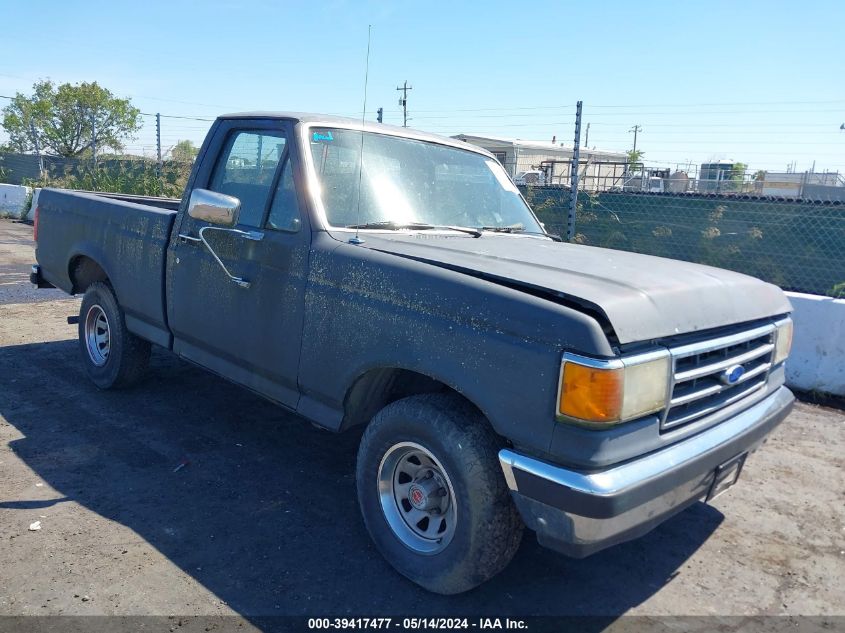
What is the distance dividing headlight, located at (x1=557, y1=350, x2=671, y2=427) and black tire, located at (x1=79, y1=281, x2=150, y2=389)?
3717mm

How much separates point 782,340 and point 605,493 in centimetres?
169

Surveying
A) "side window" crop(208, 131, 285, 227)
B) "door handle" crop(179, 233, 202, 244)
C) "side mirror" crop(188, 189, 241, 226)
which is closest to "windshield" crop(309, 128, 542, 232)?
"side window" crop(208, 131, 285, 227)

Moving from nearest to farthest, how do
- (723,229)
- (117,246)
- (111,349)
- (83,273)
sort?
(117,246) < (111,349) < (83,273) < (723,229)

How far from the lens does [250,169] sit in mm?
4055

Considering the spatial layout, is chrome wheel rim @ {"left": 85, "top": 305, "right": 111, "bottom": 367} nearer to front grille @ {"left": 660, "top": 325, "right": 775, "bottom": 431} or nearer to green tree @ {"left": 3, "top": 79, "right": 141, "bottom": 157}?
front grille @ {"left": 660, "top": 325, "right": 775, "bottom": 431}

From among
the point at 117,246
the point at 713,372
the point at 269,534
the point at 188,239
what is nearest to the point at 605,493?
the point at 713,372

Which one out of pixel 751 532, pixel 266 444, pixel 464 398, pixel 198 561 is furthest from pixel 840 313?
pixel 198 561

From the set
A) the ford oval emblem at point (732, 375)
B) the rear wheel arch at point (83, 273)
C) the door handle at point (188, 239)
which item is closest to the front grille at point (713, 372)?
the ford oval emblem at point (732, 375)

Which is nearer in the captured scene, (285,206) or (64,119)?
(285,206)

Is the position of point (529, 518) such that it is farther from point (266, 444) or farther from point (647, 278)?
point (266, 444)

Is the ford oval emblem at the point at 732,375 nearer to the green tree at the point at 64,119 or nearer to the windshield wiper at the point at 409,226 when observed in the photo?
the windshield wiper at the point at 409,226

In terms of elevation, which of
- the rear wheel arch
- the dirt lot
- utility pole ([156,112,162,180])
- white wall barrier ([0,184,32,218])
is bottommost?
the dirt lot

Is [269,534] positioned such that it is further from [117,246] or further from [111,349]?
[117,246]

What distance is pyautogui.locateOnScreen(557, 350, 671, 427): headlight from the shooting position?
2.33 meters
